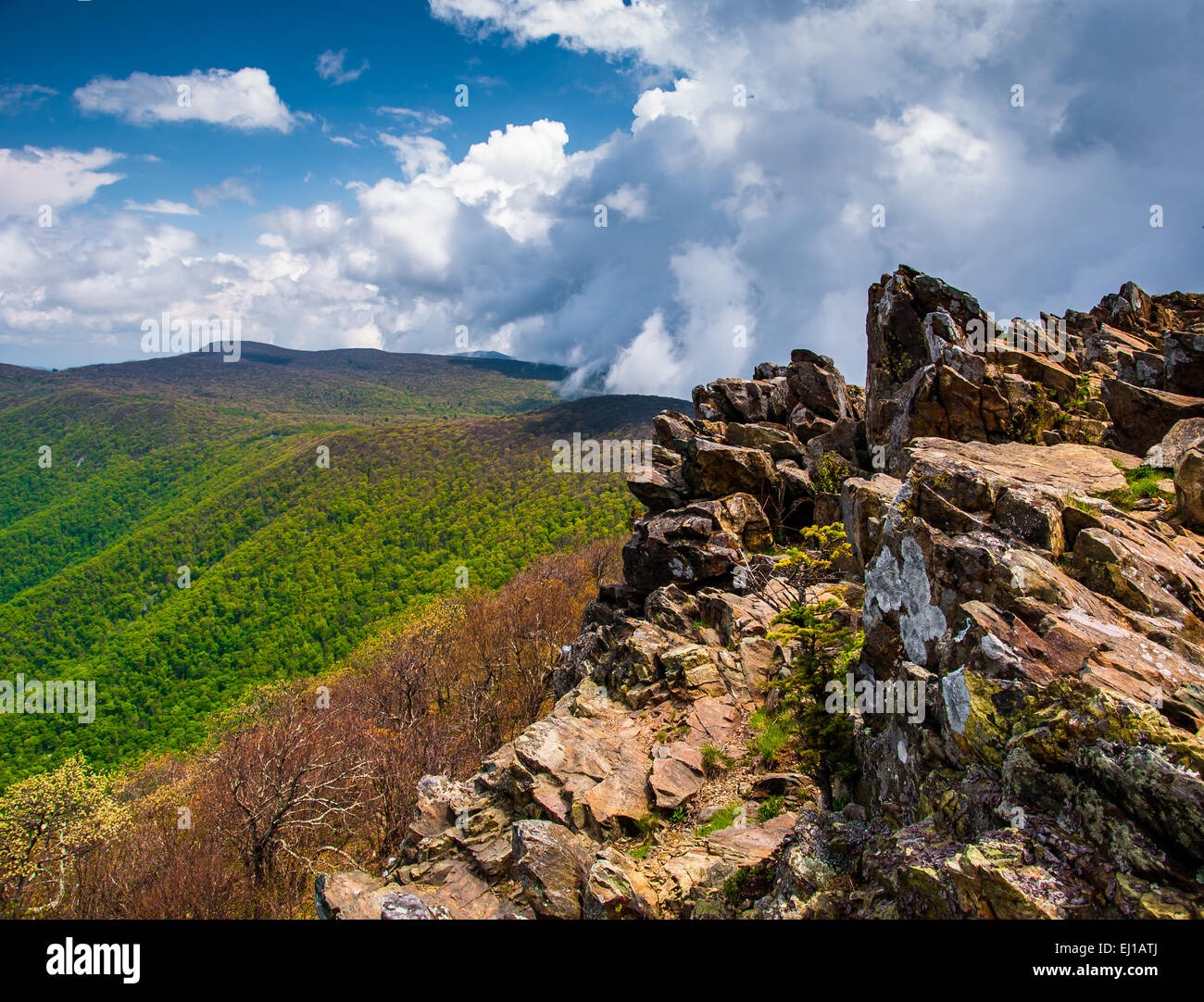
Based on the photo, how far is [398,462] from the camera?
7731 inches

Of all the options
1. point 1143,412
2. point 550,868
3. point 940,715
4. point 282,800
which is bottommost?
point 282,800

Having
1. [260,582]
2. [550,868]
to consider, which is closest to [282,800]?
[550,868]

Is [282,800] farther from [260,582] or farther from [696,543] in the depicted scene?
[260,582]

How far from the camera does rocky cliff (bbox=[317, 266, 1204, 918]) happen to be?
5828 millimetres

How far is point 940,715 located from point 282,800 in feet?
86.6

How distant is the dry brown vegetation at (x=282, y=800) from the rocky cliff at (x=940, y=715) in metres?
8.93

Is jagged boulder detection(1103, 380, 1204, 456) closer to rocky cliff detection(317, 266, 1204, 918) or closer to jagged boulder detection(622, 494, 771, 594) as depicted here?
rocky cliff detection(317, 266, 1204, 918)

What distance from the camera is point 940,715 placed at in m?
7.96

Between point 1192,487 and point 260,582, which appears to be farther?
point 260,582

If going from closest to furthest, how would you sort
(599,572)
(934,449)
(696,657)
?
(934,449) → (696,657) → (599,572)
